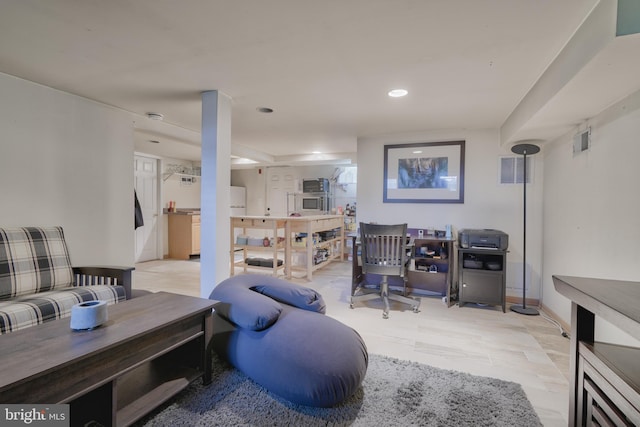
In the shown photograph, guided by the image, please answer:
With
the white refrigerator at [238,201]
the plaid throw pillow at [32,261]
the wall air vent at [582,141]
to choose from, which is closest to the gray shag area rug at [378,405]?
the plaid throw pillow at [32,261]

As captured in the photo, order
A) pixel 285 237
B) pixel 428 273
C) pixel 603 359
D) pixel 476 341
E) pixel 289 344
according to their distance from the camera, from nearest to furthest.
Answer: pixel 603 359 → pixel 289 344 → pixel 476 341 → pixel 428 273 → pixel 285 237

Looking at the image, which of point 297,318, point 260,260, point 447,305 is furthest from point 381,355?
point 260,260

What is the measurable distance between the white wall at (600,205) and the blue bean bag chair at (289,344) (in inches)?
69.0

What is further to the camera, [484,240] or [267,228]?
[267,228]

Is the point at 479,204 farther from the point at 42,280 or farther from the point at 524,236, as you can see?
the point at 42,280

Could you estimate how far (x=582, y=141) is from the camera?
2408 mm

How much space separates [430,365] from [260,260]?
9.50 feet

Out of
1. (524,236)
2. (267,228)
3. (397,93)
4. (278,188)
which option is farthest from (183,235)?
(524,236)

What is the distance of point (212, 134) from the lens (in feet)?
8.66

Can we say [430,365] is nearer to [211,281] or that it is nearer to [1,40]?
[211,281]

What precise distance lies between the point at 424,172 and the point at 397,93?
152 centimetres

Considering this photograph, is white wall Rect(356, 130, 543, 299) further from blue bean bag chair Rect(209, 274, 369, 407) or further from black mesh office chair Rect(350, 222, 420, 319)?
blue bean bag chair Rect(209, 274, 369, 407)

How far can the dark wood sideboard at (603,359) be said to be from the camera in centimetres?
90

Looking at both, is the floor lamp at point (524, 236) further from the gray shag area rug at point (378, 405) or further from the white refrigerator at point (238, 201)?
the white refrigerator at point (238, 201)
